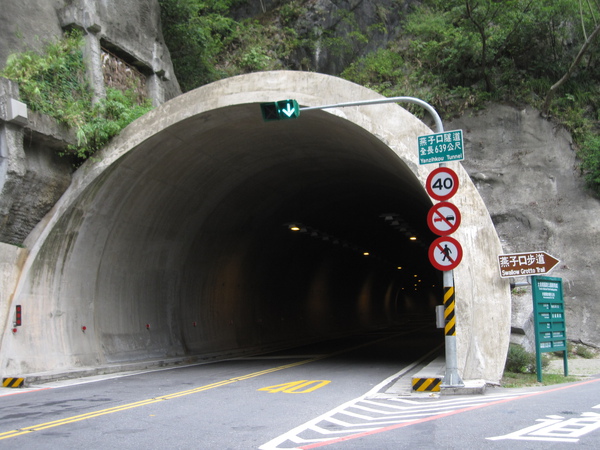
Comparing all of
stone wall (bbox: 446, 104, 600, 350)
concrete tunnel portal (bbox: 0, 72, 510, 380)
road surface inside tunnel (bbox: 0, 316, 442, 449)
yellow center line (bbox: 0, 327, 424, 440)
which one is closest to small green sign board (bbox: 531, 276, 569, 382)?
concrete tunnel portal (bbox: 0, 72, 510, 380)

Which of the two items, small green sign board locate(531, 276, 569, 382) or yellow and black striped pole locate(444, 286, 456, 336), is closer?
yellow and black striped pole locate(444, 286, 456, 336)

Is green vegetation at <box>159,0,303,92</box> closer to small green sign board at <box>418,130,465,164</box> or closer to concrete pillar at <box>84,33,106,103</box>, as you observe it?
concrete pillar at <box>84,33,106,103</box>

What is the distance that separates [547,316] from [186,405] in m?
8.02

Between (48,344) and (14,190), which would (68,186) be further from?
(48,344)

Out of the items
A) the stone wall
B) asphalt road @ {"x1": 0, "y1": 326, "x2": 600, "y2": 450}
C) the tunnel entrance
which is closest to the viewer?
asphalt road @ {"x1": 0, "y1": 326, "x2": 600, "y2": 450}

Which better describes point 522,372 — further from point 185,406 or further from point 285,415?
point 185,406

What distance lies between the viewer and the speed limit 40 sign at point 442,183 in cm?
1045

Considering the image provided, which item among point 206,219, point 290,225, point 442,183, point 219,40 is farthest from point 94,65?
point 219,40

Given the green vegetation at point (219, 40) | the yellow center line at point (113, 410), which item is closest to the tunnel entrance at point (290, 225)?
the yellow center line at point (113, 410)

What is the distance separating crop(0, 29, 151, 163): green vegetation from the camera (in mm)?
14469

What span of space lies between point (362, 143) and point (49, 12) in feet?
32.9

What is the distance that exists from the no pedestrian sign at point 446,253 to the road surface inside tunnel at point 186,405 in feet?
9.03

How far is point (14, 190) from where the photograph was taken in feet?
44.3

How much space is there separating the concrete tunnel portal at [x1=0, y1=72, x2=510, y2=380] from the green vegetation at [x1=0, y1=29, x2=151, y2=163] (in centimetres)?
52
